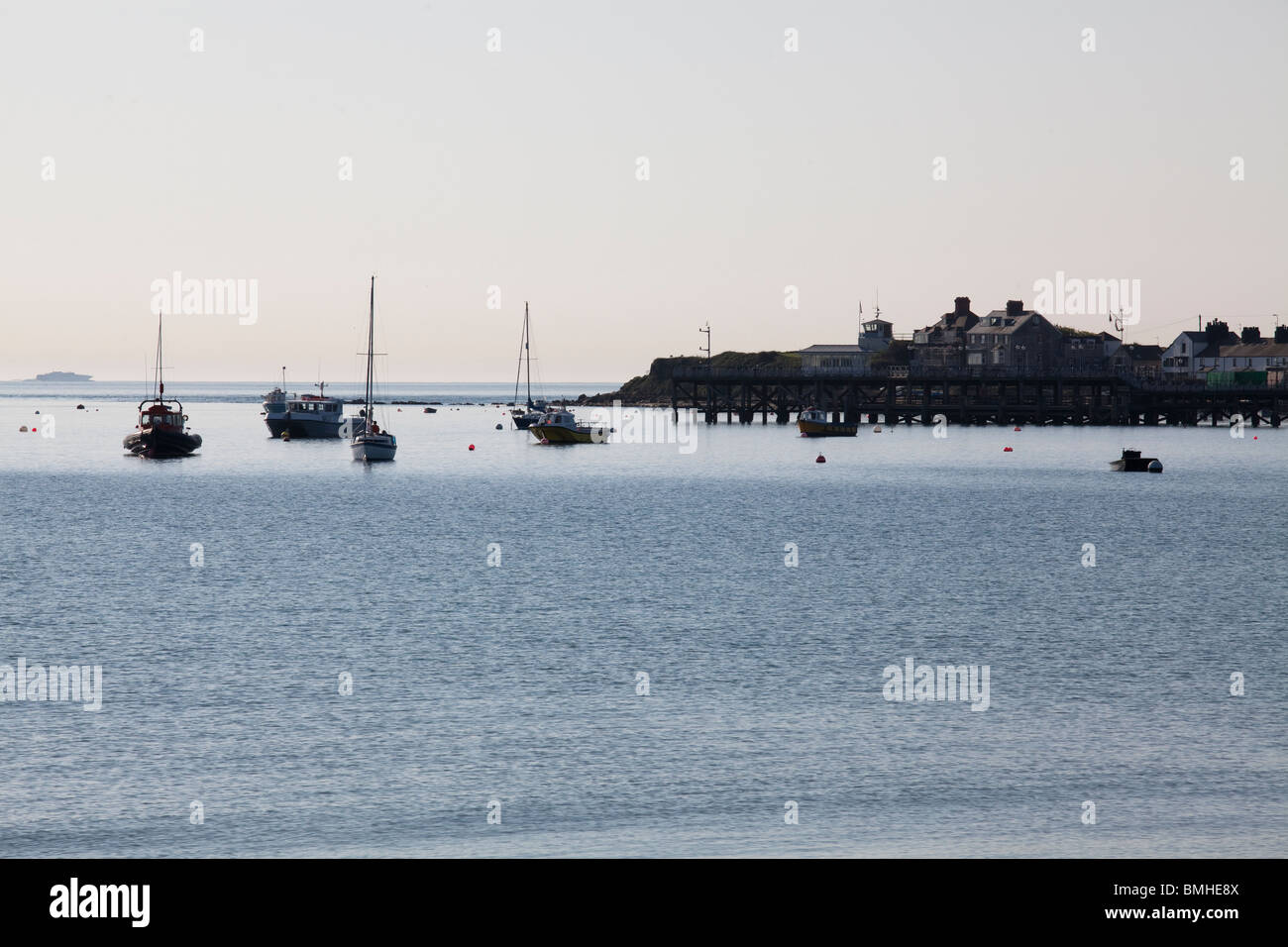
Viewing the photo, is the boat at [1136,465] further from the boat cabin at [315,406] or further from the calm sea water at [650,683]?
the boat cabin at [315,406]

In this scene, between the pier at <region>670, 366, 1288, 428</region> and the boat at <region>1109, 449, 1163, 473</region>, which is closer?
the boat at <region>1109, 449, 1163, 473</region>

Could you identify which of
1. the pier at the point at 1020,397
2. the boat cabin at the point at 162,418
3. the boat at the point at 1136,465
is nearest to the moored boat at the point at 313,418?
the boat cabin at the point at 162,418

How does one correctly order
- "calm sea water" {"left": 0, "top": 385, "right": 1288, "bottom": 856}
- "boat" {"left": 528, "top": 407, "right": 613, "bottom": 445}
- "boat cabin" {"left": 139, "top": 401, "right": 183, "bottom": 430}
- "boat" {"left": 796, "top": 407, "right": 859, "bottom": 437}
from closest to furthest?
"calm sea water" {"left": 0, "top": 385, "right": 1288, "bottom": 856} < "boat cabin" {"left": 139, "top": 401, "right": 183, "bottom": 430} < "boat" {"left": 528, "top": 407, "right": 613, "bottom": 445} < "boat" {"left": 796, "top": 407, "right": 859, "bottom": 437}

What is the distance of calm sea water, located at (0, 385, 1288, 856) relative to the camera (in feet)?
69.2

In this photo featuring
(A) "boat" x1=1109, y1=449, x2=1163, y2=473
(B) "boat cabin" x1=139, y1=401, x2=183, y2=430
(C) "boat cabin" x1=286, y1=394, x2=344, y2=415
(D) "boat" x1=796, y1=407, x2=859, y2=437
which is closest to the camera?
(A) "boat" x1=1109, y1=449, x2=1163, y2=473

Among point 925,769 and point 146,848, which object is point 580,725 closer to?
point 925,769

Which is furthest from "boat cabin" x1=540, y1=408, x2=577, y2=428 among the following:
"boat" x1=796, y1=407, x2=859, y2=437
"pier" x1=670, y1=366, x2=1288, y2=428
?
"pier" x1=670, y1=366, x2=1288, y2=428

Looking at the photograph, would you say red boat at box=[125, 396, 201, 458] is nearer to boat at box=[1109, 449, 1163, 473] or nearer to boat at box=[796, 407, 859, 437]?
boat at box=[796, 407, 859, 437]

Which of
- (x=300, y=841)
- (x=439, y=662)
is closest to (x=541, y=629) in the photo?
(x=439, y=662)

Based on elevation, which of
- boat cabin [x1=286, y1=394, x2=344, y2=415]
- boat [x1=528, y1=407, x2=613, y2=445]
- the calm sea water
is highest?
boat cabin [x1=286, y1=394, x2=344, y2=415]

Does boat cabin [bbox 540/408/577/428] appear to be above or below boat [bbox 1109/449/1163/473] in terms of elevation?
above

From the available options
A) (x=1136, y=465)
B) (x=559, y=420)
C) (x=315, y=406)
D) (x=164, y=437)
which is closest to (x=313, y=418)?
(x=315, y=406)

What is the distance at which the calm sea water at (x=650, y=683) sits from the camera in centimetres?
2109

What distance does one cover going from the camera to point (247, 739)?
26.3 m
